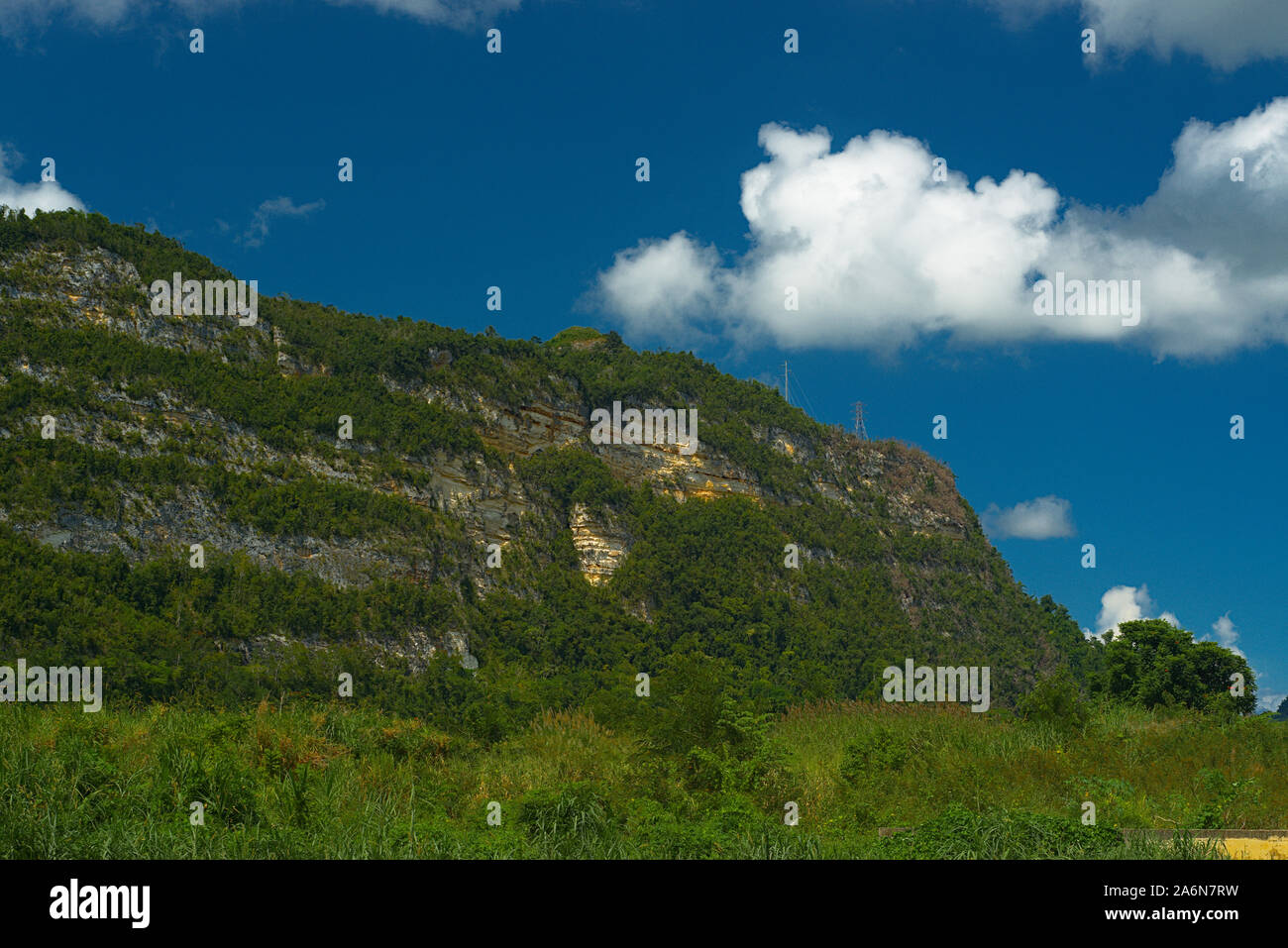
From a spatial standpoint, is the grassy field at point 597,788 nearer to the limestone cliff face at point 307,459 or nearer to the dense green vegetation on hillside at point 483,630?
the dense green vegetation on hillside at point 483,630

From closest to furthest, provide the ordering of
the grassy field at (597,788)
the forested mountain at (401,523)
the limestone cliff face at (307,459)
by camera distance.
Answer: the grassy field at (597,788)
the forested mountain at (401,523)
the limestone cliff face at (307,459)

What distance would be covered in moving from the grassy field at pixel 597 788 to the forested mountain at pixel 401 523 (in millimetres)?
28849

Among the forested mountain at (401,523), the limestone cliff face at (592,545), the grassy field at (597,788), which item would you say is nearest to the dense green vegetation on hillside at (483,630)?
the grassy field at (597,788)

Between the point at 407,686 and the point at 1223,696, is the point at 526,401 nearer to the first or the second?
the point at 407,686

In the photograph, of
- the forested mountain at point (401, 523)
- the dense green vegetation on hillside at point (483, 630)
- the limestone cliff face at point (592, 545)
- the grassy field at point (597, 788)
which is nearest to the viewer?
the grassy field at point (597, 788)

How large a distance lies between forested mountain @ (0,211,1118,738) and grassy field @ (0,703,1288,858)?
1136 inches

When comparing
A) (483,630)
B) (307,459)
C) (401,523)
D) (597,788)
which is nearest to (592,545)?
(483,630)

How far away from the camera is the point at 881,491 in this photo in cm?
12556

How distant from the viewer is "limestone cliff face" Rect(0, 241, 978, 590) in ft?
208

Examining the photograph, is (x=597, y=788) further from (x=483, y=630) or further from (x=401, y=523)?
(x=401, y=523)

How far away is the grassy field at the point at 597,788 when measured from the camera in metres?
8.02

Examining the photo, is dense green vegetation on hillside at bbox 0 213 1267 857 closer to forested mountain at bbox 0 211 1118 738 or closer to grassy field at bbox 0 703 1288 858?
grassy field at bbox 0 703 1288 858

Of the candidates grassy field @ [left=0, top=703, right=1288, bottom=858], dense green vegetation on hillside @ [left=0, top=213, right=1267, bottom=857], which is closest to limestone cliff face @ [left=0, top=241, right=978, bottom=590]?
dense green vegetation on hillside @ [left=0, top=213, right=1267, bottom=857]
